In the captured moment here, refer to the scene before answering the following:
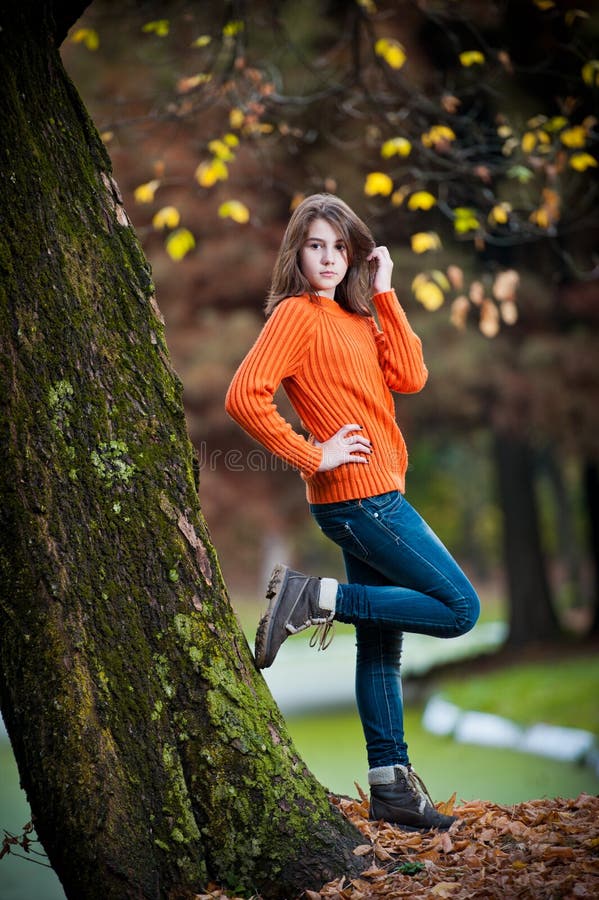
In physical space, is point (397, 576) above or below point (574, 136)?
below

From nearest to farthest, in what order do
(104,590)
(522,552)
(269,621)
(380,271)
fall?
(104,590) → (269,621) → (380,271) → (522,552)

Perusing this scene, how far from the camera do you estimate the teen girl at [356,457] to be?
344 centimetres

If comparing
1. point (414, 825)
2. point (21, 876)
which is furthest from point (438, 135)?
point (21, 876)

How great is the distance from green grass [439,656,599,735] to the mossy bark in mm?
6915

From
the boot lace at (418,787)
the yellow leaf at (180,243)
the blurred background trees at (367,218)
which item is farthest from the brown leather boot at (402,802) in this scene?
the blurred background trees at (367,218)

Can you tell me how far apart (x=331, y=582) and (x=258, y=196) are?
25.9ft

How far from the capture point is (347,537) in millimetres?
3543

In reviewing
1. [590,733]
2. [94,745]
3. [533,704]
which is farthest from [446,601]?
[533,704]

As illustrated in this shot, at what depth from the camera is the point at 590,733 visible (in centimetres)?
902

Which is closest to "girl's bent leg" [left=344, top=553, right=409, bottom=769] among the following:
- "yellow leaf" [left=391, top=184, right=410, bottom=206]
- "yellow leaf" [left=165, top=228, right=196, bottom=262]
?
"yellow leaf" [left=165, top=228, right=196, bottom=262]

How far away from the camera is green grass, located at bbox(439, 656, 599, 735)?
9.84m

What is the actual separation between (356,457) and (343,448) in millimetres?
55

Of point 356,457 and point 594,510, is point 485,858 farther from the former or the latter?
point 594,510

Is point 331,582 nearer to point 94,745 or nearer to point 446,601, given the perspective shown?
point 446,601
